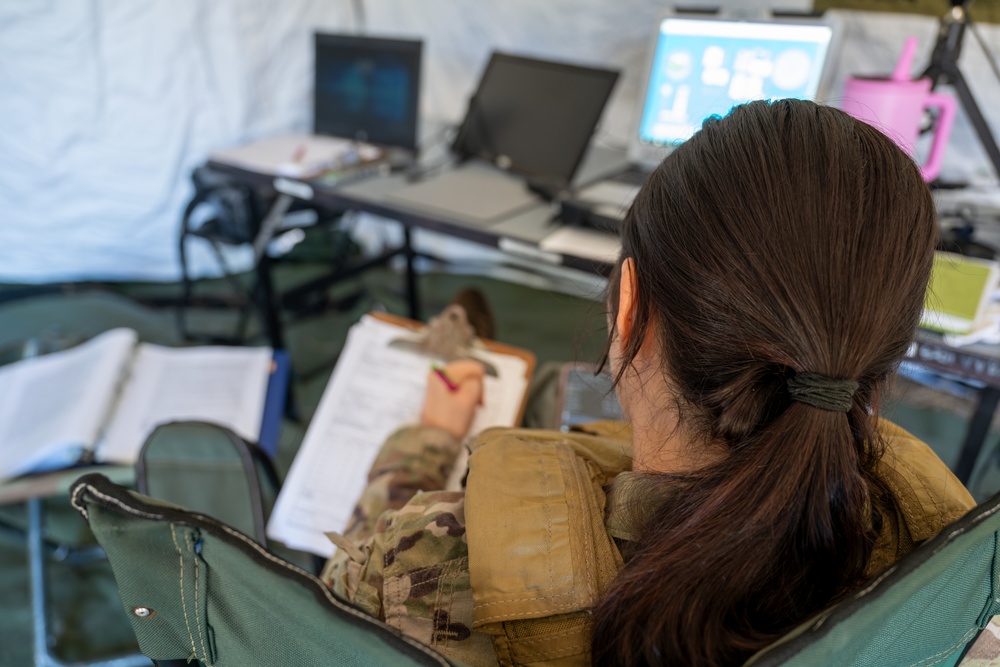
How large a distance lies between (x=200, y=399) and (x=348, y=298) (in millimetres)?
1218

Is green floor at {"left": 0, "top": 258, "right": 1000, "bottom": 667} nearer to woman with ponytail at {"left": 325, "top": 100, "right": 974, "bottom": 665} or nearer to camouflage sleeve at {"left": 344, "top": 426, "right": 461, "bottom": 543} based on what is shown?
camouflage sleeve at {"left": 344, "top": 426, "right": 461, "bottom": 543}

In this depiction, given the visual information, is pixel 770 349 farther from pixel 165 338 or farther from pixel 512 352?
pixel 165 338

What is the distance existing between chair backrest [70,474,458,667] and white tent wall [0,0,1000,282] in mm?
1868

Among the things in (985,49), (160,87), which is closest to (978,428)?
(985,49)

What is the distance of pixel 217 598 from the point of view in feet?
1.39

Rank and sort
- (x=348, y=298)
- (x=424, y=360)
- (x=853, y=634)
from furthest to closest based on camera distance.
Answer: (x=348, y=298)
(x=424, y=360)
(x=853, y=634)

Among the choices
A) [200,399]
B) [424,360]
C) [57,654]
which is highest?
[424,360]

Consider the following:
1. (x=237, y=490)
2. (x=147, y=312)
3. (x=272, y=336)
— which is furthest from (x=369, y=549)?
(x=147, y=312)

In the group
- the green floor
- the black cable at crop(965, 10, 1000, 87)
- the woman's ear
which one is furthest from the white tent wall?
the woman's ear

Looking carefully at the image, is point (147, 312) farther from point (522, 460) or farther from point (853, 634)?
point (853, 634)

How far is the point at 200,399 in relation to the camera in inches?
52.1

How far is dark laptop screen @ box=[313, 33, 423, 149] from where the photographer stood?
1.88 meters

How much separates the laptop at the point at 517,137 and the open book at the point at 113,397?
0.53 m

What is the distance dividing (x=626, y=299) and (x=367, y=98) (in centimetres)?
162
